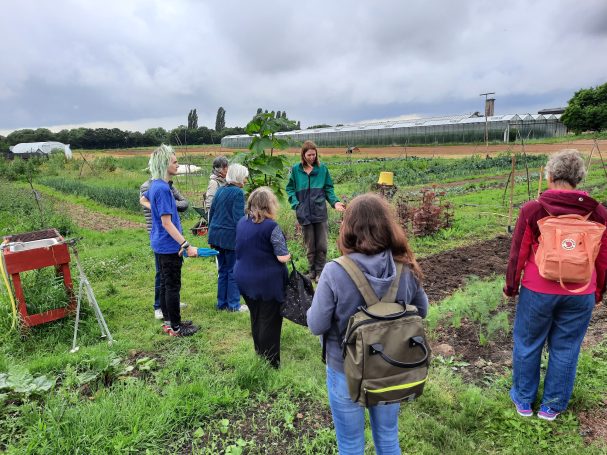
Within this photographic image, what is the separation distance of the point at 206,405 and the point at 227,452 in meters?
0.45

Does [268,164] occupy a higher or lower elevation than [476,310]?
higher

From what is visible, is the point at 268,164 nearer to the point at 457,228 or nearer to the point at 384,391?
the point at 384,391

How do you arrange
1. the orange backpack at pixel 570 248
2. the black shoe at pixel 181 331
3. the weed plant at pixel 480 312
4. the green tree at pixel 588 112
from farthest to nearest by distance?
the green tree at pixel 588 112
the black shoe at pixel 181 331
the weed plant at pixel 480 312
the orange backpack at pixel 570 248

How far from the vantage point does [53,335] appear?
3.89 m

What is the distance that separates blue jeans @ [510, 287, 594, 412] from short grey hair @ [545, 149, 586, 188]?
0.72 meters

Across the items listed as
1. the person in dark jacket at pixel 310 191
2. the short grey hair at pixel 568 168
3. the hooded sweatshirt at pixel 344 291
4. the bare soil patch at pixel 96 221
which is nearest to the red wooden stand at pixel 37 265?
the person in dark jacket at pixel 310 191

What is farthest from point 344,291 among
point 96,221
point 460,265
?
point 96,221

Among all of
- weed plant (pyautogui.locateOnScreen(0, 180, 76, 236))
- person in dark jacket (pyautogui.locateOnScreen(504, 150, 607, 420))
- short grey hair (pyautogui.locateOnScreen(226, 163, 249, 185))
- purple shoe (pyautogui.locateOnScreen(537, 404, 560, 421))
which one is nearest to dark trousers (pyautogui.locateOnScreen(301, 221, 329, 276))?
short grey hair (pyautogui.locateOnScreen(226, 163, 249, 185))

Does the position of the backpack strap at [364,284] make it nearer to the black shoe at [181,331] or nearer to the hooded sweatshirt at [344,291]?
the hooded sweatshirt at [344,291]

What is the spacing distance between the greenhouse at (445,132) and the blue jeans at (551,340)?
92.0 feet

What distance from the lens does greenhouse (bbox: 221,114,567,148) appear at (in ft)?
111

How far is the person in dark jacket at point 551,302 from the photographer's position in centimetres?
236

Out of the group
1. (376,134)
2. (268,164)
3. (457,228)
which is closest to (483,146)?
(376,134)

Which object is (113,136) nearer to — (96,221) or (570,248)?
(96,221)
